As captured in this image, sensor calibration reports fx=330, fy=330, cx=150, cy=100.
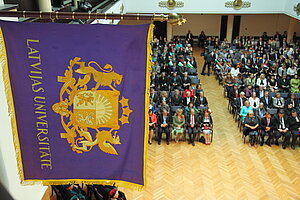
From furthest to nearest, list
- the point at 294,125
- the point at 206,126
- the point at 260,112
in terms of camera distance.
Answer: the point at 260,112, the point at 206,126, the point at 294,125

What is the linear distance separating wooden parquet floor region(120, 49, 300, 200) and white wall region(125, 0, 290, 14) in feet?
37.3

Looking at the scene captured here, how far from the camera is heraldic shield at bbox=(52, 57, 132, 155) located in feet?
12.1

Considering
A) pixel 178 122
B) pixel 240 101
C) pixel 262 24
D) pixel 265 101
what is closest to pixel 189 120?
pixel 178 122

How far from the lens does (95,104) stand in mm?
3781

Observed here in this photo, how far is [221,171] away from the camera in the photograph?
31.1 ft

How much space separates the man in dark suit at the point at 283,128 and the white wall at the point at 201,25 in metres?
16.4

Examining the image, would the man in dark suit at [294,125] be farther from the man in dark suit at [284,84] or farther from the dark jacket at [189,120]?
the man in dark suit at [284,84]

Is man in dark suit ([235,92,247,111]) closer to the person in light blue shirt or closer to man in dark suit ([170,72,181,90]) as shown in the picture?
the person in light blue shirt

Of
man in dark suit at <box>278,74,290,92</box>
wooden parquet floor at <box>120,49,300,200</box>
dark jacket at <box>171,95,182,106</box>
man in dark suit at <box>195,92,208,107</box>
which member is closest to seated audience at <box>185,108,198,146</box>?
wooden parquet floor at <box>120,49,300,200</box>

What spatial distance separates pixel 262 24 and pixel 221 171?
754 inches

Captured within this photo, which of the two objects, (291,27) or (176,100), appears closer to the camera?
→ (176,100)

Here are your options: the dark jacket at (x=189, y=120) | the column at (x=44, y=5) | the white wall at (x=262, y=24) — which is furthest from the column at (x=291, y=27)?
the column at (x=44, y=5)

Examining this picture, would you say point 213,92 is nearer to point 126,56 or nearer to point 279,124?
point 279,124

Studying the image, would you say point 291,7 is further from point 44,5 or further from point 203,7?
point 44,5
